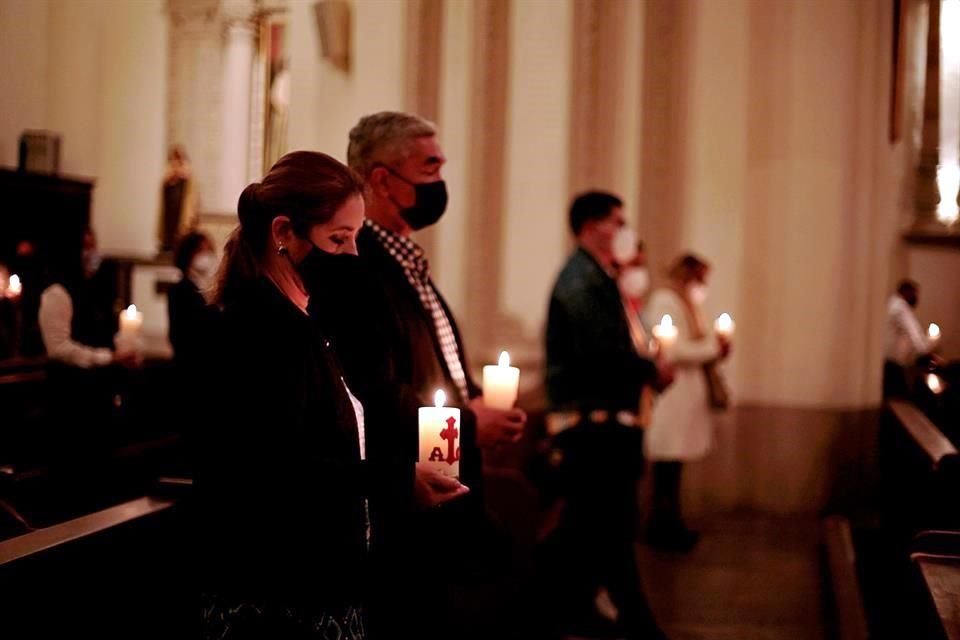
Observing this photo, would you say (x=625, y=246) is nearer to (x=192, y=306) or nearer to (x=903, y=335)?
(x=903, y=335)

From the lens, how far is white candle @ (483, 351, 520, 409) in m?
2.14

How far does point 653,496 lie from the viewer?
5.39 metres

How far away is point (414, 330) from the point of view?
2.25 m

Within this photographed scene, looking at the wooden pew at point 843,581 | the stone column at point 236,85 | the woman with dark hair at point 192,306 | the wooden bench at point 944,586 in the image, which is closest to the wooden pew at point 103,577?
the woman with dark hair at point 192,306

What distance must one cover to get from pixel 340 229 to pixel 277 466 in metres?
0.40

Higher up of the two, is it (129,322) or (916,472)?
(129,322)

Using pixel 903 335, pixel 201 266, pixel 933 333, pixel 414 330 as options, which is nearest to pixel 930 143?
pixel 903 335

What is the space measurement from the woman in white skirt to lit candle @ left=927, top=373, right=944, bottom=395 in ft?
4.64

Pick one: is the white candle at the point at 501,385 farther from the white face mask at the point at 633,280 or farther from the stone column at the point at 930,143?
the white face mask at the point at 633,280

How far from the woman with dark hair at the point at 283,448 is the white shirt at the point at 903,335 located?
7.91 feet

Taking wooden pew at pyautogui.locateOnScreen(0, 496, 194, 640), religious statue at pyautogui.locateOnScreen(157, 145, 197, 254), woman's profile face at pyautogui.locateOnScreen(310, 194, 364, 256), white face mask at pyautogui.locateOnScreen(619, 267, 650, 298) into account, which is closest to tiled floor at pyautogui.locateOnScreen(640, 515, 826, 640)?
white face mask at pyautogui.locateOnScreen(619, 267, 650, 298)

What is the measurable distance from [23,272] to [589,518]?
210cm

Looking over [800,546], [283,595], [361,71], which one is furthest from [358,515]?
[800,546]

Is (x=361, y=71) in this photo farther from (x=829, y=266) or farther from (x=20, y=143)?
(x=829, y=266)
